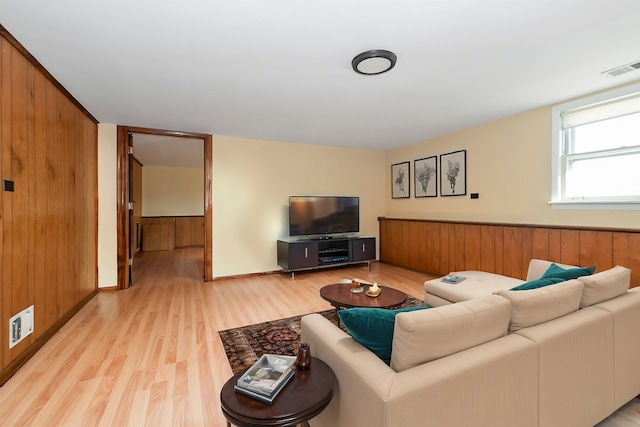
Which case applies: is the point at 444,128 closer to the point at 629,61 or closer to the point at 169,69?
the point at 629,61

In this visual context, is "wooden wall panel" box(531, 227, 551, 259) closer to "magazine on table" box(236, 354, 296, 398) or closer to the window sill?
the window sill

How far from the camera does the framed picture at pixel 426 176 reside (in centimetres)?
476

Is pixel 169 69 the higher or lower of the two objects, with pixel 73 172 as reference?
higher

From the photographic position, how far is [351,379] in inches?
41.2

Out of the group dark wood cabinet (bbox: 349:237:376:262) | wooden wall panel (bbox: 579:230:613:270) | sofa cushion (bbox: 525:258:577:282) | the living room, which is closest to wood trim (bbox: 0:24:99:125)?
the living room

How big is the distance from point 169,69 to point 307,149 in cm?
296

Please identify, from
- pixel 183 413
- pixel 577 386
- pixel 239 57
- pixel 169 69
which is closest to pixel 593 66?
pixel 577 386

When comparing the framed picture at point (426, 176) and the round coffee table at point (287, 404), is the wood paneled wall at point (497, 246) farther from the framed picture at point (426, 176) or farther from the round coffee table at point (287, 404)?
the round coffee table at point (287, 404)

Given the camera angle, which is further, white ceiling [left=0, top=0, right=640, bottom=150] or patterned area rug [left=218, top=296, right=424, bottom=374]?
patterned area rug [left=218, top=296, right=424, bottom=374]

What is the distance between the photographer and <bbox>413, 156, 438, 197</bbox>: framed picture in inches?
187

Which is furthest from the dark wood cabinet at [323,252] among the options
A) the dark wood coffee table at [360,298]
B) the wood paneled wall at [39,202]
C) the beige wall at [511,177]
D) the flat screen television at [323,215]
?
the wood paneled wall at [39,202]

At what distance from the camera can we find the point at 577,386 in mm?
1329

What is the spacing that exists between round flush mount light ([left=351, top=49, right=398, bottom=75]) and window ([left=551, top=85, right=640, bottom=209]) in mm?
2266

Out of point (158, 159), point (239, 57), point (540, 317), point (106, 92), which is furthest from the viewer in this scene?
point (158, 159)
